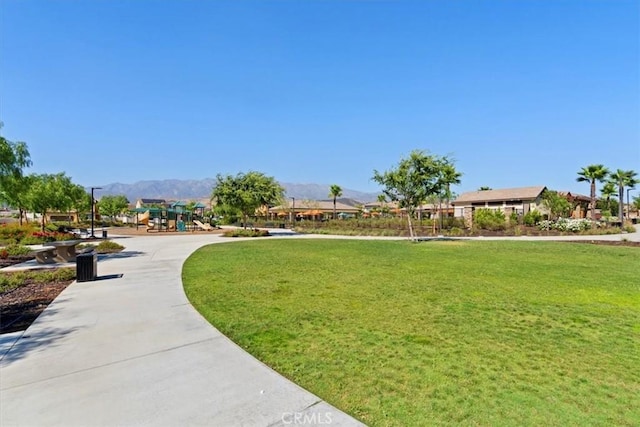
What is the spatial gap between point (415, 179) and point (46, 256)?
17.2 meters

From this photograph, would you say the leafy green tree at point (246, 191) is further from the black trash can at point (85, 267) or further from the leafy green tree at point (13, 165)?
the black trash can at point (85, 267)

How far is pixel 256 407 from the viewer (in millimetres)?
2906

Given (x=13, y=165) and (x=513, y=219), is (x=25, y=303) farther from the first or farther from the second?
(x=513, y=219)

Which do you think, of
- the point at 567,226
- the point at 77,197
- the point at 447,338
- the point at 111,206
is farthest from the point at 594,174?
the point at 111,206

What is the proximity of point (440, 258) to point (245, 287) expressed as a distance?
8.00 metres

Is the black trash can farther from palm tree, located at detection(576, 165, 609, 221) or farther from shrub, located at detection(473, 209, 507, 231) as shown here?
palm tree, located at detection(576, 165, 609, 221)

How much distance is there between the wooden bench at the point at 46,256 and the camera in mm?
11539

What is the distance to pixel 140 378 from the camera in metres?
3.41

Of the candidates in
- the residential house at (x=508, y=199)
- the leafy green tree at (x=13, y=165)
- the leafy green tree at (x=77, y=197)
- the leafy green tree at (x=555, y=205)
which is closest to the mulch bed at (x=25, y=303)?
the leafy green tree at (x=13, y=165)

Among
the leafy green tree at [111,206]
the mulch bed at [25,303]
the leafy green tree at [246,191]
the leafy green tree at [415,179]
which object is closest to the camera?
A: the mulch bed at [25,303]

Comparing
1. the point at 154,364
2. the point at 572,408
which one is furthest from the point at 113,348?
the point at 572,408

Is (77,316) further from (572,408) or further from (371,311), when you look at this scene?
(572,408)
